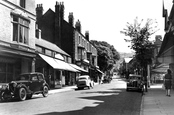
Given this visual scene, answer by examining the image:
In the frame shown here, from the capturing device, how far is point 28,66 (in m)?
22.6

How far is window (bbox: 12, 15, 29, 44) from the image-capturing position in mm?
20234

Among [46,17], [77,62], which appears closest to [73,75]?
[77,62]

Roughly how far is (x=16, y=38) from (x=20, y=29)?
109cm

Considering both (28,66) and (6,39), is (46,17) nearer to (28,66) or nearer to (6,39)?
(28,66)

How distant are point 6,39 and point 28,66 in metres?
4.58

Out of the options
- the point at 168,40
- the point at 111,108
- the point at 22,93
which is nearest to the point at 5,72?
the point at 22,93

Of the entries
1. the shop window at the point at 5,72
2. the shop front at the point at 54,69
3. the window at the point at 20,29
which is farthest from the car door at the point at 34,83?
the shop front at the point at 54,69

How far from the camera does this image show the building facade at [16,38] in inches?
719

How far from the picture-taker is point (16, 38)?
20281 mm

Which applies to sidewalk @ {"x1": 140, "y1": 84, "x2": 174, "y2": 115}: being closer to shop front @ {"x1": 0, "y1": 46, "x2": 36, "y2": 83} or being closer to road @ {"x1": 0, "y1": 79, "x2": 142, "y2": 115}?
road @ {"x1": 0, "y1": 79, "x2": 142, "y2": 115}

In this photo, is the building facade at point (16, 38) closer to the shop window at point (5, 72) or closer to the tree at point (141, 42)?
the shop window at point (5, 72)

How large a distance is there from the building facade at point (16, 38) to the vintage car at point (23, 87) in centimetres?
304

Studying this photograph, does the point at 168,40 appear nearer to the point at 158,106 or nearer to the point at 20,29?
the point at 158,106

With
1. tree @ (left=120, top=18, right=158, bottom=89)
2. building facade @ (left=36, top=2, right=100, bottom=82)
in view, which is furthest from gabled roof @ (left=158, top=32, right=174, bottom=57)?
building facade @ (left=36, top=2, right=100, bottom=82)
